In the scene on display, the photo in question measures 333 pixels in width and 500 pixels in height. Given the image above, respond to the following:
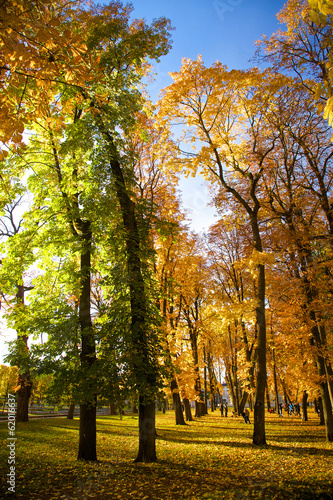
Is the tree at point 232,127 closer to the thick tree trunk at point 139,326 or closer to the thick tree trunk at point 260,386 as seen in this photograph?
the thick tree trunk at point 260,386

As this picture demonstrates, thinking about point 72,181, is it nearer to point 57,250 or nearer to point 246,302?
point 57,250

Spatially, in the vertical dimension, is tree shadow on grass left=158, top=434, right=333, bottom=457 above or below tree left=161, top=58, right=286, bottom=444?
below

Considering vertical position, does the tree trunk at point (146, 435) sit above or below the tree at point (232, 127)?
below

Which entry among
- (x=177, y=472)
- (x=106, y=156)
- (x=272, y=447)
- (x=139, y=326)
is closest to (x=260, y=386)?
(x=272, y=447)

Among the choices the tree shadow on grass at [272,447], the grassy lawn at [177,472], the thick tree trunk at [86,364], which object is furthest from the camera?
the tree shadow on grass at [272,447]

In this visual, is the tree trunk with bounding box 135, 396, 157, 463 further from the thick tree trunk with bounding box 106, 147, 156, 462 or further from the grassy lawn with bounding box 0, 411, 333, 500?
the grassy lawn with bounding box 0, 411, 333, 500

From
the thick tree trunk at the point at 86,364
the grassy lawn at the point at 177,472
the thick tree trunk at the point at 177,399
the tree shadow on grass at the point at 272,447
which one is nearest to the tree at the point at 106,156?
the thick tree trunk at the point at 86,364

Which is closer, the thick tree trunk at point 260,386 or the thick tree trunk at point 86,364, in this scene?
the thick tree trunk at point 86,364

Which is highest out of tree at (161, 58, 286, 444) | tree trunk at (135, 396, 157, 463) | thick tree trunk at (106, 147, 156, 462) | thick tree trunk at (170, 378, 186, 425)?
tree at (161, 58, 286, 444)

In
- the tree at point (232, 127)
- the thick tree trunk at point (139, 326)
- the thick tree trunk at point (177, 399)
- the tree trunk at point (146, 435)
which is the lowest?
the thick tree trunk at point (177, 399)

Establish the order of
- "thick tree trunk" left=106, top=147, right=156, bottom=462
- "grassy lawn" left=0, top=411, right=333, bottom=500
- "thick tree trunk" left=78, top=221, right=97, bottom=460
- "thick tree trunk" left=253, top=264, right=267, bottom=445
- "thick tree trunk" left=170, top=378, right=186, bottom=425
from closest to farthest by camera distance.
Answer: "grassy lawn" left=0, top=411, right=333, bottom=500, "thick tree trunk" left=106, top=147, right=156, bottom=462, "thick tree trunk" left=78, top=221, right=97, bottom=460, "thick tree trunk" left=253, top=264, right=267, bottom=445, "thick tree trunk" left=170, top=378, right=186, bottom=425

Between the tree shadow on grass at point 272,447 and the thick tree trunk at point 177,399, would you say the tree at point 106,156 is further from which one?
the thick tree trunk at point 177,399

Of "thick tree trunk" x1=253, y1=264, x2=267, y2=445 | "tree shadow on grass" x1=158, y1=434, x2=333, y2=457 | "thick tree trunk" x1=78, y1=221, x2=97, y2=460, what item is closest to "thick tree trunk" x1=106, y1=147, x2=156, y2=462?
"thick tree trunk" x1=78, y1=221, x2=97, y2=460

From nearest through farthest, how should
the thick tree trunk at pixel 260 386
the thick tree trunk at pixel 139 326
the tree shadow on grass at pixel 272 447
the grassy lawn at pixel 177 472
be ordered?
the grassy lawn at pixel 177 472 → the thick tree trunk at pixel 139 326 → the tree shadow on grass at pixel 272 447 → the thick tree trunk at pixel 260 386
